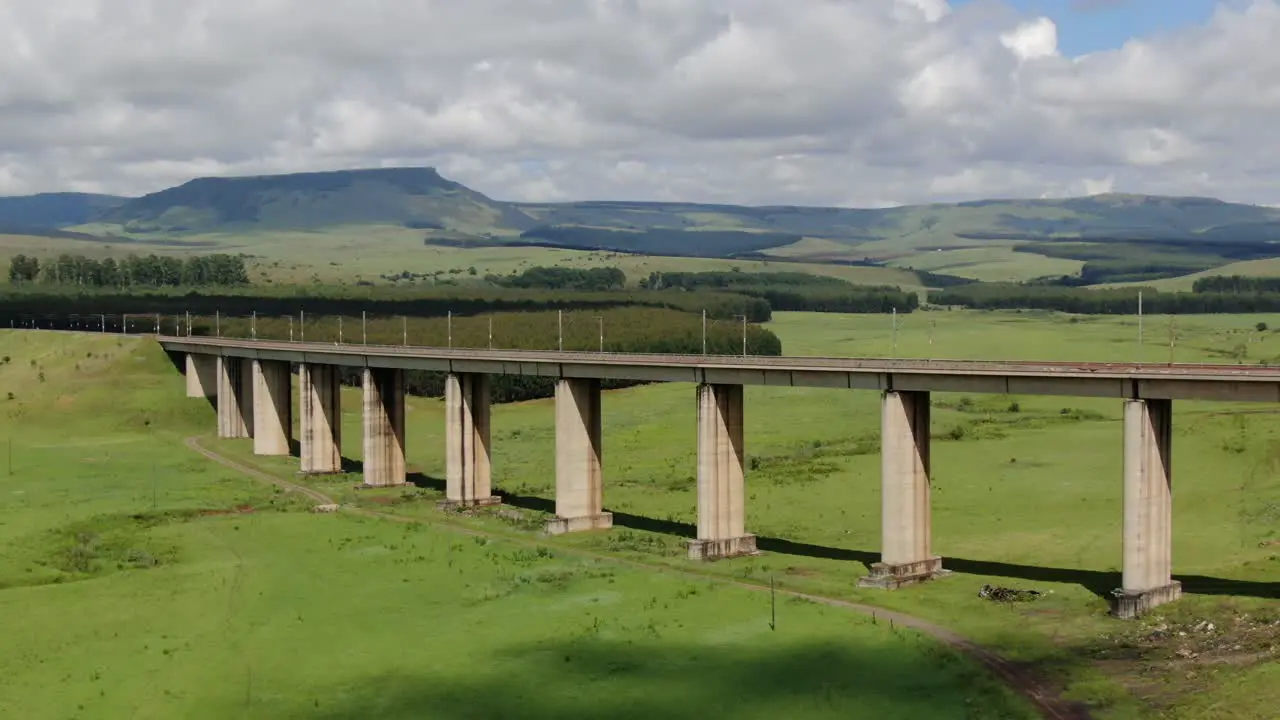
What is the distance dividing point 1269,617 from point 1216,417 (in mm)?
79735

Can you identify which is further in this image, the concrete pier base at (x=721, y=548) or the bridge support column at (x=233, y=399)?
the bridge support column at (x=233, y=399)

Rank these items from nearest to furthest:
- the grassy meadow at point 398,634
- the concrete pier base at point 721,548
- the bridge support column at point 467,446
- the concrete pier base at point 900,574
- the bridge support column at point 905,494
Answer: the grassy meadow at point 398,634, the concrete pier base at point 900,574, the bridge support column at point 905,494, the concrete pier base at point 721,548, the bridge support column at point 467,446

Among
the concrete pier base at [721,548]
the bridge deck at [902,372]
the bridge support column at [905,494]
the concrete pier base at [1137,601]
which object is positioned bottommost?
the concrete pier base at [721,548]

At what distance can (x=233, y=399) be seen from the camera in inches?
7057

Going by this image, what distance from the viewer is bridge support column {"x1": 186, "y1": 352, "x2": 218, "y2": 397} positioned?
195m

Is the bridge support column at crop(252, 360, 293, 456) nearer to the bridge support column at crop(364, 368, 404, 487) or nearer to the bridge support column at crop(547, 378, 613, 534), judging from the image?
the bridge support column at crop(364, 368, 404, 487)

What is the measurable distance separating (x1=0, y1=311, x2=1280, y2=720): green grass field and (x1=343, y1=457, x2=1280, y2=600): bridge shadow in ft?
1.12

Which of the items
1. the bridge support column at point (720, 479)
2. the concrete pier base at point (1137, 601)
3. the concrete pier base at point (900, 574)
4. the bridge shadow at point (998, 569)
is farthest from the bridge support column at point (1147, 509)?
the bridge support column at point (720, 479)

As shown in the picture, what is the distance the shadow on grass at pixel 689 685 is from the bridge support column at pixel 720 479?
24495 mm

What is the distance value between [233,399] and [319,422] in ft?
117

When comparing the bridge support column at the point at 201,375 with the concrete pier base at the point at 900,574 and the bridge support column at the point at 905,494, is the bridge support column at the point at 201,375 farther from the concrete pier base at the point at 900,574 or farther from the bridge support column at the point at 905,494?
the concrete pier base at the point at 900,574

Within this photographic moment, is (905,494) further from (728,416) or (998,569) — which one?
(728,416)

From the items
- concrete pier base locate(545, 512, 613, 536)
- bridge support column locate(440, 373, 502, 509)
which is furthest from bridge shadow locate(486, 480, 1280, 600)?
bridge support column locate(440, 373, 502, 509)

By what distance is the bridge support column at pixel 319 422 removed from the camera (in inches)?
5807
